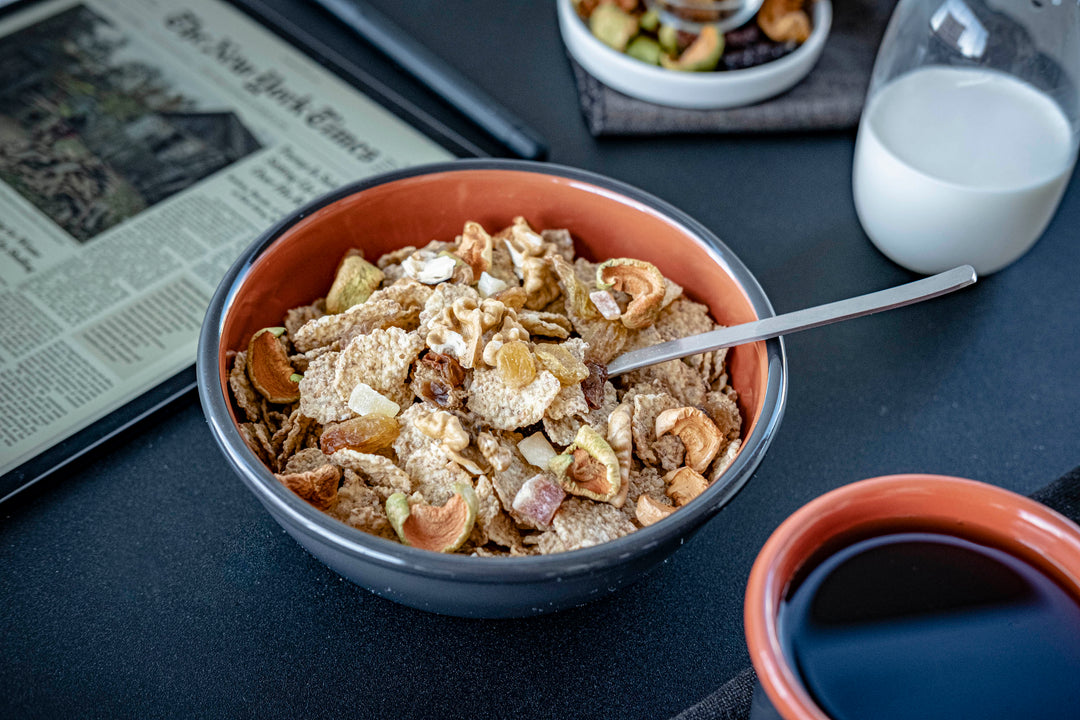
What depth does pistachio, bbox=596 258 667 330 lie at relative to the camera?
0.67 m

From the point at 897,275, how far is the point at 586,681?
511mm

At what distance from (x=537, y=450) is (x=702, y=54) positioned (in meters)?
0.55

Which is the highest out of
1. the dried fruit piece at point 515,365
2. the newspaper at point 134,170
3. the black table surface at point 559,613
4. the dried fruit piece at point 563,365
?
the dried fruit piece at point 515,365

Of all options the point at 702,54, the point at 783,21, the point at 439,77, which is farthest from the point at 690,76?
the point at 439,77

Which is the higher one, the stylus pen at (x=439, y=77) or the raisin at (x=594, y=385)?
the stylus pen at (x=439, y=77)

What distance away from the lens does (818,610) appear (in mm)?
484

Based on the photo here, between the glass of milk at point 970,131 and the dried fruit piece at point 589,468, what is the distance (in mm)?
417

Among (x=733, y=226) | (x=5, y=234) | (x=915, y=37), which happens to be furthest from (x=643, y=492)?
(x=5, y=234)

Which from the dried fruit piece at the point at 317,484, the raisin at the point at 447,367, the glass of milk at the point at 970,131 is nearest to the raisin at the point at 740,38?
the glass of milk at the point at 970,131

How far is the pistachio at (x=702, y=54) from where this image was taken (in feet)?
3.12

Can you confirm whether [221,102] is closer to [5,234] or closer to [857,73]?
[5,234]

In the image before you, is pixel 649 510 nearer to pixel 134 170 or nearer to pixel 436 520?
pixel 436 520

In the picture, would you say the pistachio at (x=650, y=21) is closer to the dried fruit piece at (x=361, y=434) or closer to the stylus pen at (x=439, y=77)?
the stylus pen at (x=439, y=77)

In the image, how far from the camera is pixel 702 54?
954 mm
